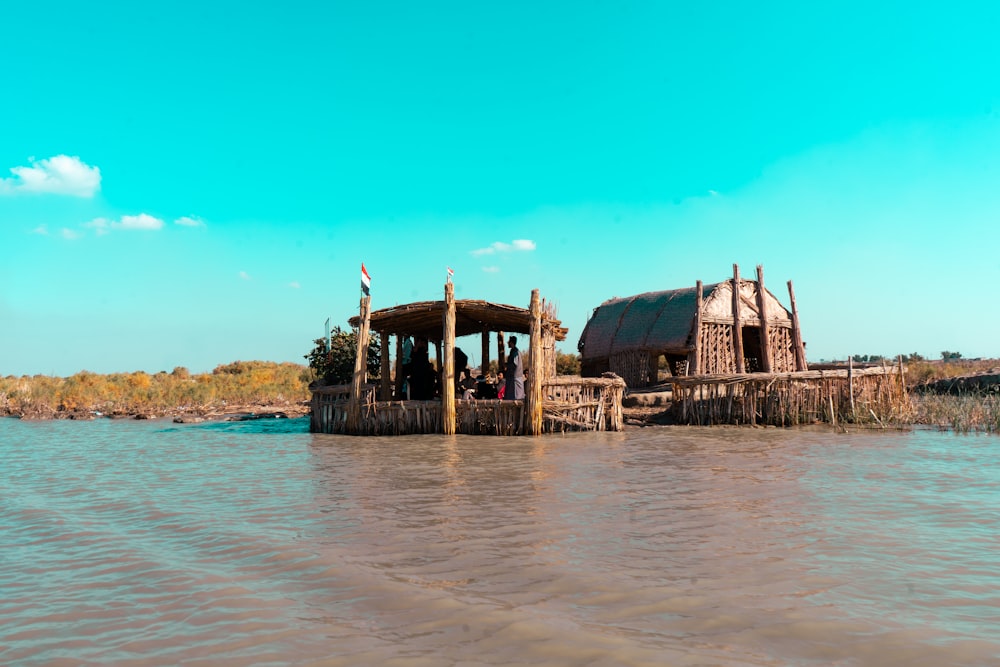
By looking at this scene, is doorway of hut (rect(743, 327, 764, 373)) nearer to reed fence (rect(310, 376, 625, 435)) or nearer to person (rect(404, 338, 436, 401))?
reed fence (rect(310, 376, 625, 435))

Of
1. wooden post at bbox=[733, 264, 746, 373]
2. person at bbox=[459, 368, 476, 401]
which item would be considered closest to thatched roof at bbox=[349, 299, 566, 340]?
person at bbox=[459, 368, 476, 401]

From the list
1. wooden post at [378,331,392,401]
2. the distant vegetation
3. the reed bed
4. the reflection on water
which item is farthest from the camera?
the distant vegetation

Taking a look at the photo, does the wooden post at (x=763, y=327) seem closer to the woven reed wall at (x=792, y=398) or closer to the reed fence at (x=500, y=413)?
the woven reed wall at (x=792, y=398)

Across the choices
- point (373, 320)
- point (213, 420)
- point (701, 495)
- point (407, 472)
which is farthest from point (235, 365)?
point (701, 495)

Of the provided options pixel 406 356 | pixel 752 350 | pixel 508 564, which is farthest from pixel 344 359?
pixel 508 564

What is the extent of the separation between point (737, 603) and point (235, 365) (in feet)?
143

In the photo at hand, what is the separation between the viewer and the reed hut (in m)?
20.4

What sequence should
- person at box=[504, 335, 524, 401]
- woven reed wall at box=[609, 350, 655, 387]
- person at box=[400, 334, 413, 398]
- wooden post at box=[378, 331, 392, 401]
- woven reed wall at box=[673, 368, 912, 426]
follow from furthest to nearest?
woven reed wall at box=[609, 350, 655, 387]
person at box=[400, 334, 413, 398]
wooden post at box=[378, 331, 392, 401]
woven reed wall at box=[673, 368, 912, 426]
person at box=[504, 335, 524, 401]

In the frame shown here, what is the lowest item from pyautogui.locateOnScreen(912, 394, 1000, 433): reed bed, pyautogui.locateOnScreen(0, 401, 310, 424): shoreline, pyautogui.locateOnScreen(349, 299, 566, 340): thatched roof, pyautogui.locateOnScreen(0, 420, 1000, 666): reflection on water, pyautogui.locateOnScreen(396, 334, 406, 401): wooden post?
pyautogui.locateOnScreen(0, 420, 1000, 666): reflection on water

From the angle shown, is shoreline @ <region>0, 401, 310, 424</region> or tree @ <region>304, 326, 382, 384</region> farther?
shoreline @ <region>0, 401, 310, 424</region>

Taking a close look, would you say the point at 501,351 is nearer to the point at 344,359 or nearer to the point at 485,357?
the point at 485,357

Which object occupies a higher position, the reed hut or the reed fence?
the reed hut

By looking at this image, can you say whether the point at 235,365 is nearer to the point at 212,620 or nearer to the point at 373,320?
the point at 373,320

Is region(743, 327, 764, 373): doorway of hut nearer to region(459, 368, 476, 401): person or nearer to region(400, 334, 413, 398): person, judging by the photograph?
region(459, 368, 476, 401): person
